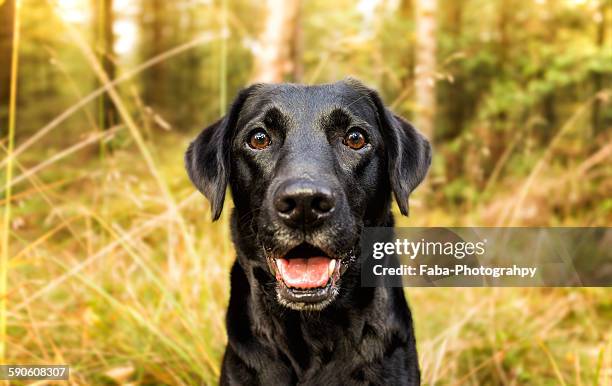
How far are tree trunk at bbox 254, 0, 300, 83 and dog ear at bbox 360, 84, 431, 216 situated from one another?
3.63m

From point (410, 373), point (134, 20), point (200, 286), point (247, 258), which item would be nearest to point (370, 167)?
point (247, 258)

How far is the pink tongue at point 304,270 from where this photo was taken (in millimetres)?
2322

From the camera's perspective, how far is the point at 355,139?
2.57 metres

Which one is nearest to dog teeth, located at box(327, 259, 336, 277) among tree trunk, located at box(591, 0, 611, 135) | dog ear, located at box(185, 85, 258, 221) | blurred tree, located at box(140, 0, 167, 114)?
dog ear, located at box(185, 85, 258, 221)

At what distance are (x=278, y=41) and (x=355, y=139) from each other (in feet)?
13.1

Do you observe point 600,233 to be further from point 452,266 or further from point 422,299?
point 452,266

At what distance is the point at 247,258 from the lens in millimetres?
2594

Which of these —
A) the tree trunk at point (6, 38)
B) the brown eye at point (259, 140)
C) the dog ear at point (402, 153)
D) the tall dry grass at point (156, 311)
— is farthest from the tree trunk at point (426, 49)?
the brown eye at point (259, 140)

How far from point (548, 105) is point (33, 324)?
8805 mm

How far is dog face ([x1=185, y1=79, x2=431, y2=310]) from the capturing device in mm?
2211

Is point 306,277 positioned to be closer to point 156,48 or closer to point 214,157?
point 214,157

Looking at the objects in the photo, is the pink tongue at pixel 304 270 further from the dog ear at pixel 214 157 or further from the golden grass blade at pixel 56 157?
the golden grass blade at pixel 56 157

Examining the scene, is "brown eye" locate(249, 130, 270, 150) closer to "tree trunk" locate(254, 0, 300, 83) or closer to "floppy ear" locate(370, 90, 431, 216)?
"floppy ear" locate(370, 90, 431, 216)

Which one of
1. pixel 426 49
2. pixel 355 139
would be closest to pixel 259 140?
pixel 355 139
